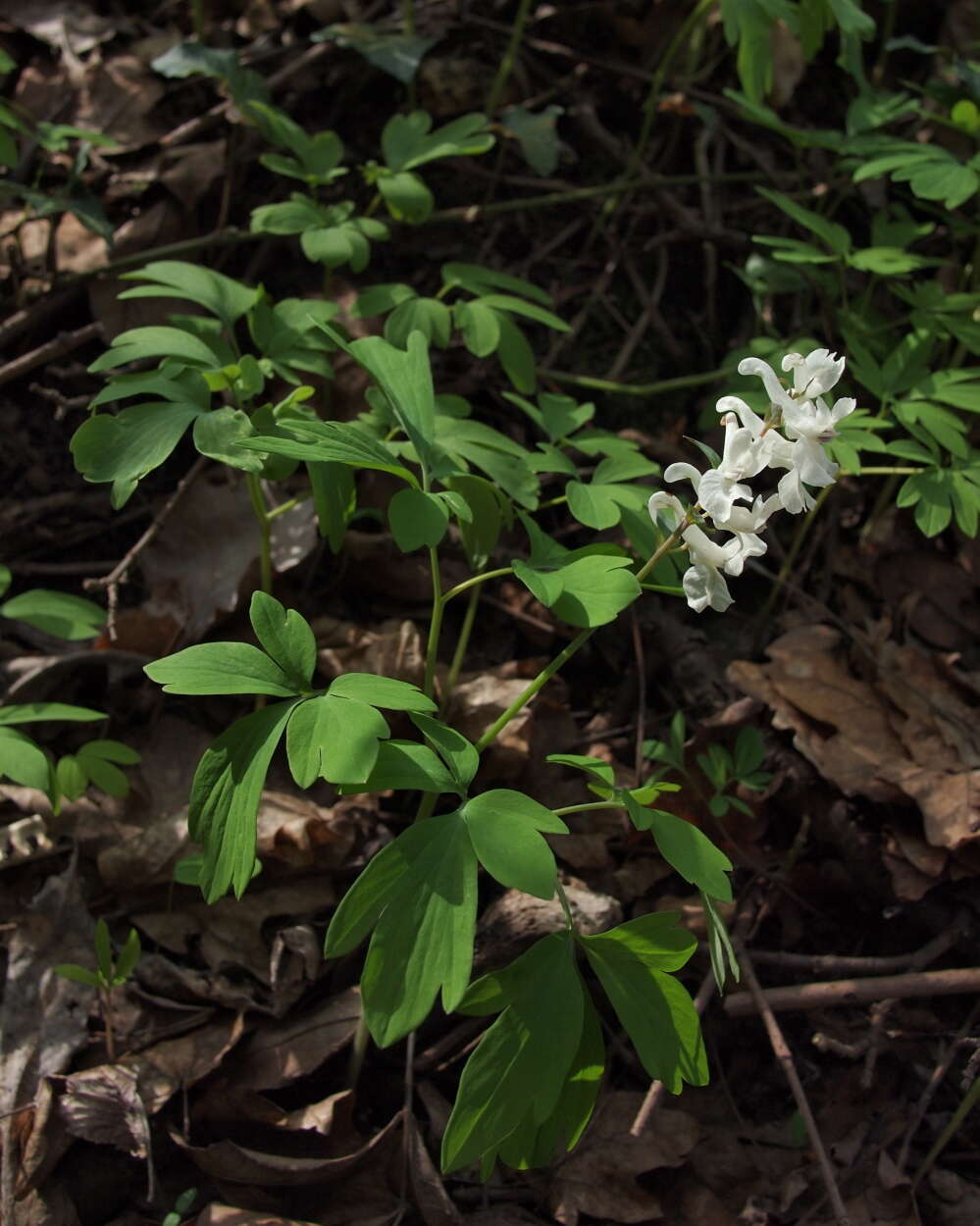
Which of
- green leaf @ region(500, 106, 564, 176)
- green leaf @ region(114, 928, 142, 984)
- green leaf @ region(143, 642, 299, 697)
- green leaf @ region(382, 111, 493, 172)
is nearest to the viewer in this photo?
green leaf @ region(143, 642, 299, 697)

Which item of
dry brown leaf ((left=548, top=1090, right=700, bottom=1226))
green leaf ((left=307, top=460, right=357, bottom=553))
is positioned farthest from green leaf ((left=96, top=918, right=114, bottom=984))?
dry brown leaf ((left=548, top=1090, right=700, bottom=1226))

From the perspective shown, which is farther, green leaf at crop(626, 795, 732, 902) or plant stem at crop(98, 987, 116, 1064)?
plant stem at crop(98, 987, 116, 1064)

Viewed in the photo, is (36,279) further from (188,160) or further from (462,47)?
(462,47)

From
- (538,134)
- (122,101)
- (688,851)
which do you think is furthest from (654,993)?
(122,101)

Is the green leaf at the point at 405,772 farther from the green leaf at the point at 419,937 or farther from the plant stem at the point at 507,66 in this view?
the plant stem at the point at 507,66

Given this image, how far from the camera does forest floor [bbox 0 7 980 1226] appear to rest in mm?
1969

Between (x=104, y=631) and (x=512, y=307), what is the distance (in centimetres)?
130

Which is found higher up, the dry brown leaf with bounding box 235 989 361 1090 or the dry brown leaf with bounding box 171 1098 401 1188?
the dry brown leaf with bounding box 235 989 361 1090

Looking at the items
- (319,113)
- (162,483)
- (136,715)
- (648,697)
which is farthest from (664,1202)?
(319,113)

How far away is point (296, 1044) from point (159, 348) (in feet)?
4.67

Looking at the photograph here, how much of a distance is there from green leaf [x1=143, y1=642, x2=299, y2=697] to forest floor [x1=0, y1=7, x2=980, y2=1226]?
727mm

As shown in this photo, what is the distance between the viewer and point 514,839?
4.75 feet

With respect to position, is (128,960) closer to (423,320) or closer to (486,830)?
(486,830)

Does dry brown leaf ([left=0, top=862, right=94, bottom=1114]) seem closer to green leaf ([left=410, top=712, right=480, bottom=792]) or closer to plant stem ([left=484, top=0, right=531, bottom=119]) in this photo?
green leaf ([left=410, top=712, right=480, bottom=792])
